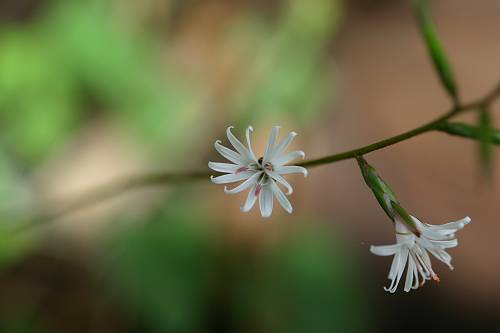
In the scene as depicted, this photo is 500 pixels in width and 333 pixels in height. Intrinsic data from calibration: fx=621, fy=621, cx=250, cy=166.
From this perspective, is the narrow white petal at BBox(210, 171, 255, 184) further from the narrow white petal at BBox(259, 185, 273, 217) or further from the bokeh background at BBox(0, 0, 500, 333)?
the bokeh background at BBox(0, 0, 500, 333)

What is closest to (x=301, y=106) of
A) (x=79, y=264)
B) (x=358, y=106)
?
(x=358, y=106)

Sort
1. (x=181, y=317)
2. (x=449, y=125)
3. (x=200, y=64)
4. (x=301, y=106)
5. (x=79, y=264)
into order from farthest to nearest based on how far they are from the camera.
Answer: (x=200, y=64)
(x=301, y=106)
(x=79, y=264)
(x=181, y=317)
(x=449, y=125)

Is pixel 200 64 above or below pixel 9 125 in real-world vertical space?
above

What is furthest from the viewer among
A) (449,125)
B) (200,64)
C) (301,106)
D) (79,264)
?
(200,64)

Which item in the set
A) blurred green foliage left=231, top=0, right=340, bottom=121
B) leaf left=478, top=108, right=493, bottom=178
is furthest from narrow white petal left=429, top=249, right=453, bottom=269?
blurred green foliage left=231, top=0, right=340, bottom=121

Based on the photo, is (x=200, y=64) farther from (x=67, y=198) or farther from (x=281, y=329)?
(x=281, y=329)

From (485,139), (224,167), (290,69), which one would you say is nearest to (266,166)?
(224,167)
